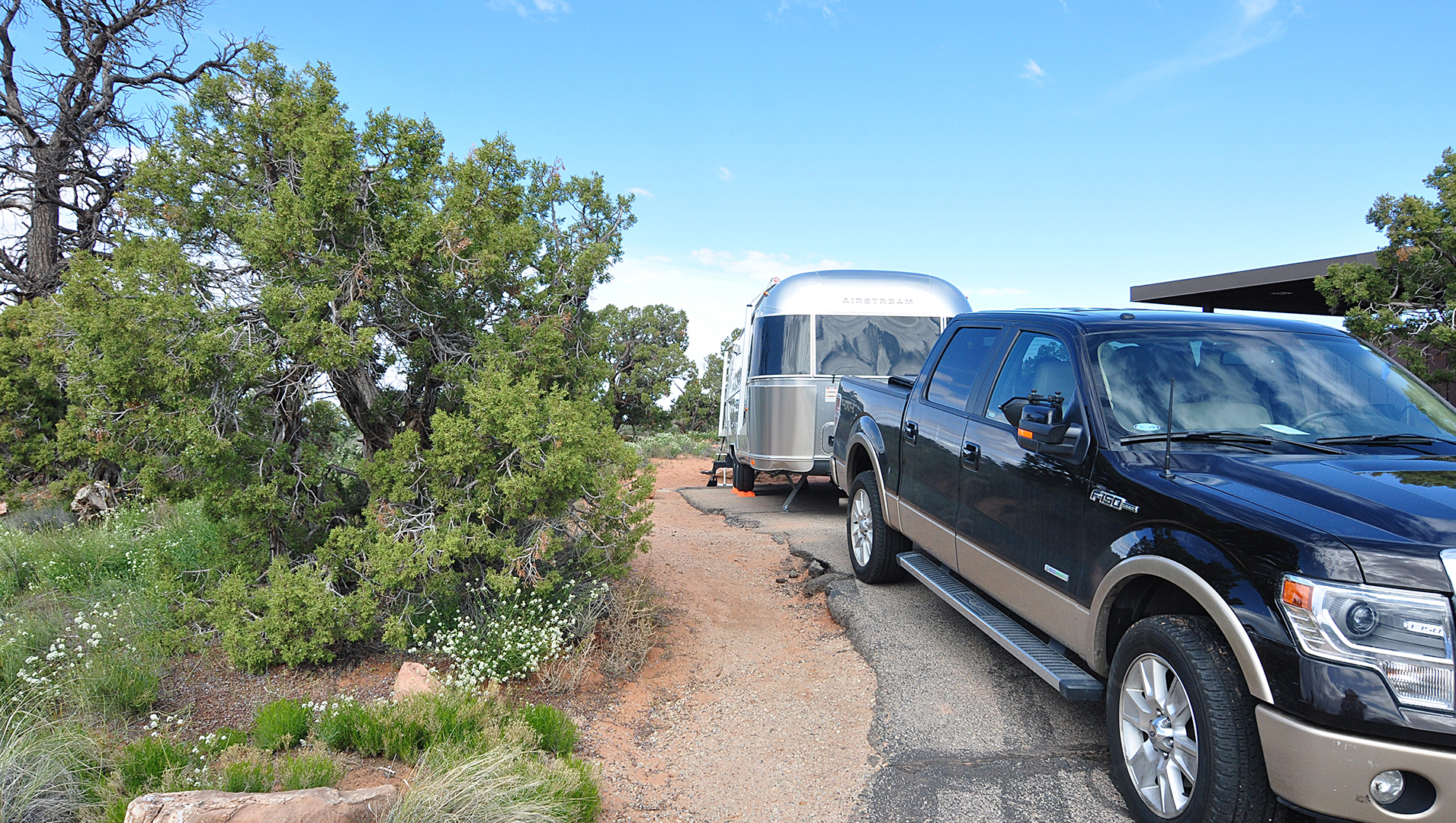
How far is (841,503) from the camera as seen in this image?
11.8m

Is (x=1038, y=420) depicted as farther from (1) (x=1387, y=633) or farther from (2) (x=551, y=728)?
(2) (x=551, y=728)

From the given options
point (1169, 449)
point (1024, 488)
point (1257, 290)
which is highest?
point (1257, 290)

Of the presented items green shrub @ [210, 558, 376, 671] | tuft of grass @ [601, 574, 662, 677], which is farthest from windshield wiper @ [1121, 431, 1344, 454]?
green shrub @ [210, 558, 376, 671]

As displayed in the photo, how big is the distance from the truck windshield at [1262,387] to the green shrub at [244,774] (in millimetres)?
3899

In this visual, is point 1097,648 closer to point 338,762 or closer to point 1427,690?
point 1427,690

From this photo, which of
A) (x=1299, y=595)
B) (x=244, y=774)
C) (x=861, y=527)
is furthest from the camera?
(x=861, y=527)

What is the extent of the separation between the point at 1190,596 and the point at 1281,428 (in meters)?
1.12

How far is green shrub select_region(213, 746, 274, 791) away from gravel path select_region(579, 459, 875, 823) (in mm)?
Result: 1398

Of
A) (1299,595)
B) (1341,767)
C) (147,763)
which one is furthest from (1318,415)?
(147,763)

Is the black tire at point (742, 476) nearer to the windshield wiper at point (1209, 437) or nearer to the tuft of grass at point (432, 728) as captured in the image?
the tuft of grass at point (432, 728)

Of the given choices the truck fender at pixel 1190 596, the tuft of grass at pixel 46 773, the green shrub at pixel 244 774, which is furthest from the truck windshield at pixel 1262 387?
the tuft of grass at pixel 46 773

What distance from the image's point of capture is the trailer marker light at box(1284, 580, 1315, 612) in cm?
253

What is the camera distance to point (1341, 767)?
246 cm

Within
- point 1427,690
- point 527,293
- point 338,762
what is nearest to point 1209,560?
point 1427,690
